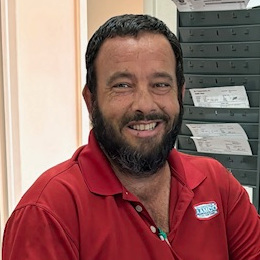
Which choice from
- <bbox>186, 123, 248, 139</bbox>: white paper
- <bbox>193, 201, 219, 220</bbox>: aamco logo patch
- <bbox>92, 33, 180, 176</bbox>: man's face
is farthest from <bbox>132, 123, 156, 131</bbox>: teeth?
<bbox>186, 123, 248, 139</bbox>: white paper

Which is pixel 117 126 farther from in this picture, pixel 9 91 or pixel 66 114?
pixel 66 114

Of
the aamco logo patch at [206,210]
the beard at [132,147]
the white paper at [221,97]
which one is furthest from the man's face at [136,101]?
the white paper at [221,97]

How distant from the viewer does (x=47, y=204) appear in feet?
3.08

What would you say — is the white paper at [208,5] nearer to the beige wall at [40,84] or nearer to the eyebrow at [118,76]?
the beige wall at [40,84]

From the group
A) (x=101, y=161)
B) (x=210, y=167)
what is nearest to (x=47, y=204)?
(x=101, y=161)

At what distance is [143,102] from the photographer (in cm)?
101

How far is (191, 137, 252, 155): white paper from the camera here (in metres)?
1.48

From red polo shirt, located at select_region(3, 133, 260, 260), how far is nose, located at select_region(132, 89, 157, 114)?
0.16 metres

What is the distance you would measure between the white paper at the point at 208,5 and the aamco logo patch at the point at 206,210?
655 mm

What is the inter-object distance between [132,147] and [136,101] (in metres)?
0.12

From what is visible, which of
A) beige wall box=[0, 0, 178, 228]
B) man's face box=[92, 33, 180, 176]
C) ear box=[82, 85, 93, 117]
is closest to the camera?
man's face box=[92, 33, 180, 176]

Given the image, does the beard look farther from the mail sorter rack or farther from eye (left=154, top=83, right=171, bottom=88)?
the mail sorter rack

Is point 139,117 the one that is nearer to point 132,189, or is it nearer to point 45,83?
point 132,189


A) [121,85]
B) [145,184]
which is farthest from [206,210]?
[121,85]
